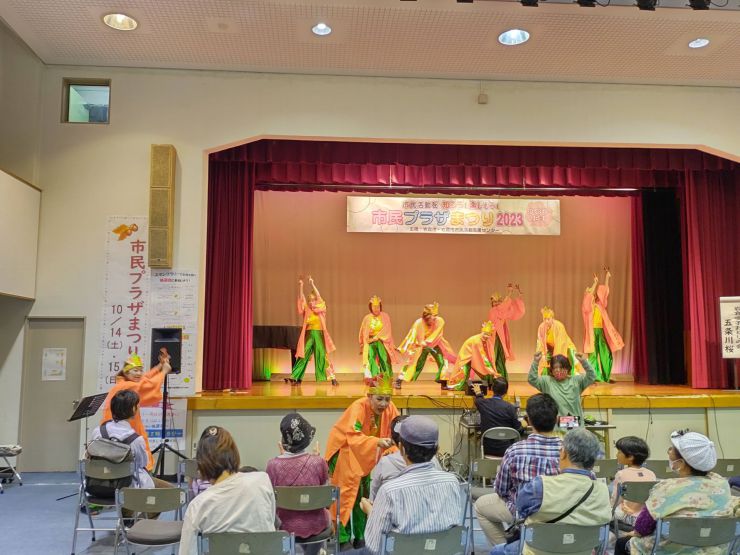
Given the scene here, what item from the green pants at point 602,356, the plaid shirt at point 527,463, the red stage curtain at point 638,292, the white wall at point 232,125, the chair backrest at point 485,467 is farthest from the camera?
the red stage curtain at point 638,292

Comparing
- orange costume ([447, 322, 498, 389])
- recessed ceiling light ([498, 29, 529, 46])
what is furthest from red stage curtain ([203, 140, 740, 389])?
orange costume ([447, 322, 498, 389])

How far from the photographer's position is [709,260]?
25.7ft

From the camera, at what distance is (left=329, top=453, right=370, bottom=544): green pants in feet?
12.6

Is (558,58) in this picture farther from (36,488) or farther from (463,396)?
(36,488)

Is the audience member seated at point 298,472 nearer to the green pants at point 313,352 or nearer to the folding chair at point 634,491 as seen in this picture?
the folding chair at point 634,491

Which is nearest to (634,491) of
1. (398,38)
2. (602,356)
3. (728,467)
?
(728,467)

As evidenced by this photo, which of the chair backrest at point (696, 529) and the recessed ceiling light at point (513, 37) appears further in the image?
the recessed ceiling light at point (513, 37)

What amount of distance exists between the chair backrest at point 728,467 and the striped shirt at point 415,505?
99.3 inches

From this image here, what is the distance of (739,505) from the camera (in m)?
2.51

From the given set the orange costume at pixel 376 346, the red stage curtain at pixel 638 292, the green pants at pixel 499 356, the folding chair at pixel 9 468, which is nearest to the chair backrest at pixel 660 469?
the orange costume at pixel 376 346

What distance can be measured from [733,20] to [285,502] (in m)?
5.81

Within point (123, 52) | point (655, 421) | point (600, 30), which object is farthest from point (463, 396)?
point (123, 52)

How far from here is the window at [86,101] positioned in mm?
6723

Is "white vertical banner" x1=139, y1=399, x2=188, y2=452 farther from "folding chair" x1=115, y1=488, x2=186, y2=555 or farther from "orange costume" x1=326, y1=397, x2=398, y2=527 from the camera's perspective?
"folding chair" x1=115, y1=488, x2=186, y2=555
